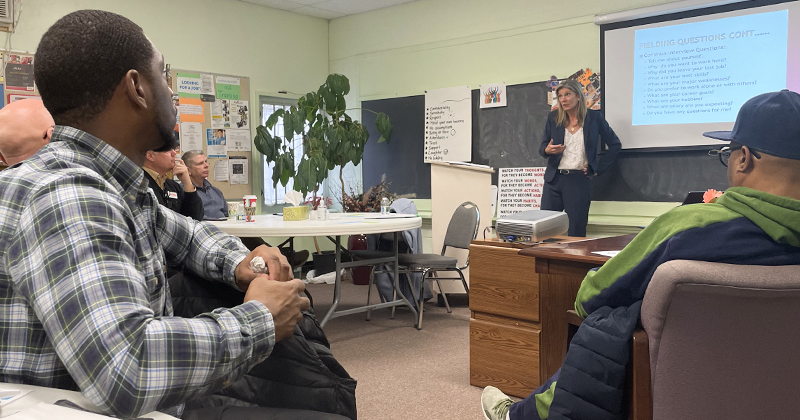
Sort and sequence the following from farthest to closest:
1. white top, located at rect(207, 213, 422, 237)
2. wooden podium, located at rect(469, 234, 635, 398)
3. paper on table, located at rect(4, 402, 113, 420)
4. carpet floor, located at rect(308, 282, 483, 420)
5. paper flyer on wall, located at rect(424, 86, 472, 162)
A: paper flyer on wall, located at rect(424, 86, 472, 162)
white top, located at rect(207, 213, 422, 237)
carpet floor, located at rect(308, 282, 483, 420)
wooden podium, located at rect(469, 234, 635, 398)
paper on table, located at rect(4, 402, 113, 420)

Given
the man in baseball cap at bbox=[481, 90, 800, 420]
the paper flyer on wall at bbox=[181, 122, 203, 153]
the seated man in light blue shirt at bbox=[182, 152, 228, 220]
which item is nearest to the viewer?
the man in baseball cap at bbox=[481, 90, 800, 420]

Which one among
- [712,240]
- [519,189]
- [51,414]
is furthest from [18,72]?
[712,240]

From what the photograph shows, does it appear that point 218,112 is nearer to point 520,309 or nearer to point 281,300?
point 520,309

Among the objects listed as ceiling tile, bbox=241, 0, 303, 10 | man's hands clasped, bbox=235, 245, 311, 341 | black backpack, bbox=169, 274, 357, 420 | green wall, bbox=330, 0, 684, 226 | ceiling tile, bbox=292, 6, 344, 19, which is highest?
ceiling tile, bbox=292, 6, 344, 19

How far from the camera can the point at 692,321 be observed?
1202 mm

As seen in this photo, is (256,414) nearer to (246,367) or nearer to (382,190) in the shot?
(246,367)

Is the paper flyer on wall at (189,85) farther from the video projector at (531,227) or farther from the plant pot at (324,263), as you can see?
the video projector at (531,227)

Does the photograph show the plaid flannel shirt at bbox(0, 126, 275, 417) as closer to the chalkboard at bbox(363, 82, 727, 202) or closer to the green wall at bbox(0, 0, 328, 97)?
the chalkboard at bbox(363, 82, 727, 202)

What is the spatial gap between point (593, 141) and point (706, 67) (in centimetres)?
97

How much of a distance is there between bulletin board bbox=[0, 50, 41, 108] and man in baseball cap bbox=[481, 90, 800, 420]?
499cm

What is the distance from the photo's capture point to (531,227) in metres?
2.76

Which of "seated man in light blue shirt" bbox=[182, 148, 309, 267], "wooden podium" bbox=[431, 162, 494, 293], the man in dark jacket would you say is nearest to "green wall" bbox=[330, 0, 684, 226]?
"wooden podium" bbox=[431, 162, 494, 293]

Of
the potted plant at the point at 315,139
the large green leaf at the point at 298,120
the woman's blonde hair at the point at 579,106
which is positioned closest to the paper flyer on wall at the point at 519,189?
the woman's blonde hair at the point at 579,106

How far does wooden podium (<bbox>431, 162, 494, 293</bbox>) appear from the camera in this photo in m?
4.80
